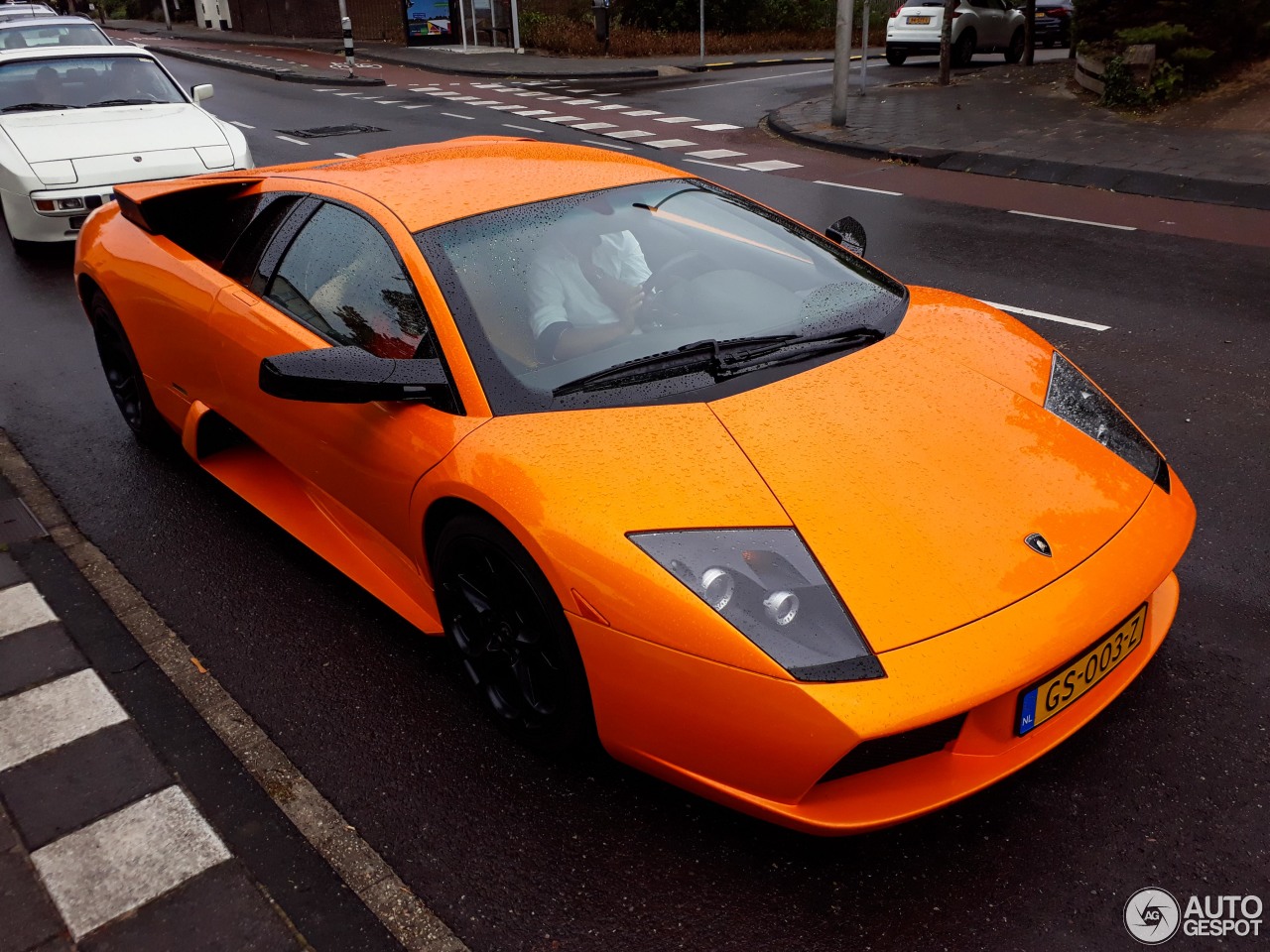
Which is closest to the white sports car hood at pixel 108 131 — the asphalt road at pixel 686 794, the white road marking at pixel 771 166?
the asphalt road at pixel 686 794

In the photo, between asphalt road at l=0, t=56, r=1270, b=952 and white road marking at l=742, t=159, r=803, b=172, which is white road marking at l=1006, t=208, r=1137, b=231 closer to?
white road marking at l=742, t=159, r=803, b=172

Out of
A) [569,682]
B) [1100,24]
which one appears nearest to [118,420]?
[569,682]

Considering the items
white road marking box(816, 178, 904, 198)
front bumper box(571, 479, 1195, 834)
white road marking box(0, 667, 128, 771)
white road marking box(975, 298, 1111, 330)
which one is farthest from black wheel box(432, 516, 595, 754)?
white road marking box(816, 178, 904, 198)

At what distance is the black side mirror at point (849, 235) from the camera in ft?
12.9

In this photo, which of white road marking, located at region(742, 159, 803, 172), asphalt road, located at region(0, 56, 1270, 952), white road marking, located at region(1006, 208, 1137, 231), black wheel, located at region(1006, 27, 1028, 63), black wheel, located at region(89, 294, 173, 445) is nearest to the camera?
asphalt road, located at region(0, 56, 1270, 952)

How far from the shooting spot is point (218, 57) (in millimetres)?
26281

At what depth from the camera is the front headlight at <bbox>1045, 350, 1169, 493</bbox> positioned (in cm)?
287

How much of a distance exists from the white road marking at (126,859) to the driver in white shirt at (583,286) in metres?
1.53

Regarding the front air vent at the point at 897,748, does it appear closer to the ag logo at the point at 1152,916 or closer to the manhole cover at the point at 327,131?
the ag logo at the point at 1152,916

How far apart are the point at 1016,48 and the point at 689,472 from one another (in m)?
23.0

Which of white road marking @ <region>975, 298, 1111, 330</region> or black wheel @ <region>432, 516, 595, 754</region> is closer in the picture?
black wheel @ <region>432, 516, 595, 754</region>

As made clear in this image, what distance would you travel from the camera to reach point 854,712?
6.75 ft

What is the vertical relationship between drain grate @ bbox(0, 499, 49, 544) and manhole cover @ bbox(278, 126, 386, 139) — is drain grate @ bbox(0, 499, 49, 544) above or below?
below

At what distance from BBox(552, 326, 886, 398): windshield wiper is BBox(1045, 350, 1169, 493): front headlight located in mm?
620
